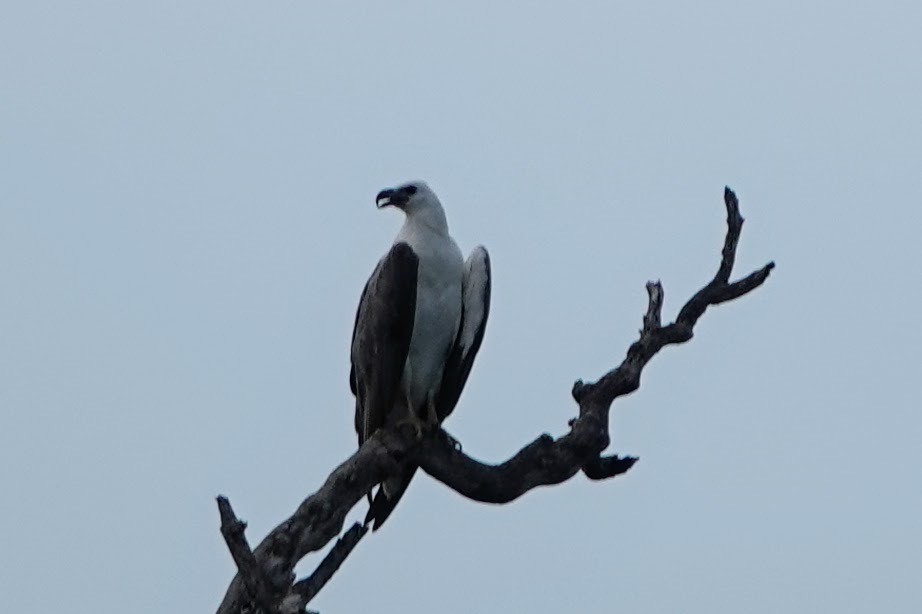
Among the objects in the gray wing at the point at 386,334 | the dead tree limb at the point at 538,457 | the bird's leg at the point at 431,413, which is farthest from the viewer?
the bird's leg at the point at 431,413

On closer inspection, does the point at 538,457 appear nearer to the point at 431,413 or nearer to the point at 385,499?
the point at 385,499

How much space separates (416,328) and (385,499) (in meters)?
1.05

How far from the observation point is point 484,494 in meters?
8.00

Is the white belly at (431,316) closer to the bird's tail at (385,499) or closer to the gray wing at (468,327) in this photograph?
the gray wing at (468,327)

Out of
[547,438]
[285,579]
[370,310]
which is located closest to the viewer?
[285,579]

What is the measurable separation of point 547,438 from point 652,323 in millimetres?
778

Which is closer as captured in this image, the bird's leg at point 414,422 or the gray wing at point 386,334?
the bird's leg at point 414,422

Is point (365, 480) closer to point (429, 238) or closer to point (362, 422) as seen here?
point (362, 422)

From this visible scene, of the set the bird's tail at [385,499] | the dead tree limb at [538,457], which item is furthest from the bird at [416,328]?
the dead tree limb at [538,457]

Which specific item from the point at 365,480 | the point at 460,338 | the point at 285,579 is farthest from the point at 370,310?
the point at 285,579

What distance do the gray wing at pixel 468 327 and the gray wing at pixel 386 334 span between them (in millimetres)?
396

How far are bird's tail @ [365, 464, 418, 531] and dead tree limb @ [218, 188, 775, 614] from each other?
23cm

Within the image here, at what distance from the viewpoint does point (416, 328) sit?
8.97 m

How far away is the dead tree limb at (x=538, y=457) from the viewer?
765 cm
